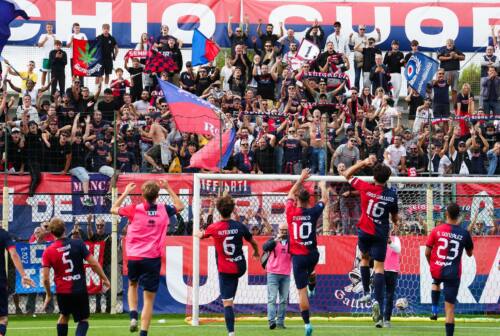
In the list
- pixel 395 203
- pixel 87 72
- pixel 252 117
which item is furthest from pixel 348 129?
pixel 395 203

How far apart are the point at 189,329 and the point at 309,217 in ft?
11.2

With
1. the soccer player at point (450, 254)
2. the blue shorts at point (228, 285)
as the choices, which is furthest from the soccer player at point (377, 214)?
the blue shorts at point (228, 285)

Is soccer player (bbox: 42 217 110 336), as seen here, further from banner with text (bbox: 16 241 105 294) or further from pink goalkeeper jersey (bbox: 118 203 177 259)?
banner with text (bbox: 16 241 105 294)

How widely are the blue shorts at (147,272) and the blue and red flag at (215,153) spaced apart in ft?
27.0

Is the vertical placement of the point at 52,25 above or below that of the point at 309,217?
above

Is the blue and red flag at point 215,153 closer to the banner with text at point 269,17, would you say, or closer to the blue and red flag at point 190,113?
the blue and red flag at point 190,113

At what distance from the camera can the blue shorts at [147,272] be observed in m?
15.1

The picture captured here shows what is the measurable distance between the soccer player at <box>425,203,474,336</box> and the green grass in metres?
1.99

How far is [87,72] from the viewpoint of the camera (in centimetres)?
2833

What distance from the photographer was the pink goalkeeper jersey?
1522cm

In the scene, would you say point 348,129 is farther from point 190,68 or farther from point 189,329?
point 189,329

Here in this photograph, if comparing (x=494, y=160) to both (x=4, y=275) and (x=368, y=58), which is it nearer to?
(x=368, y=58)

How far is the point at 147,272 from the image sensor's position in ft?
49.8

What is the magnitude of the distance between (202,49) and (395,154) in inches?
260
